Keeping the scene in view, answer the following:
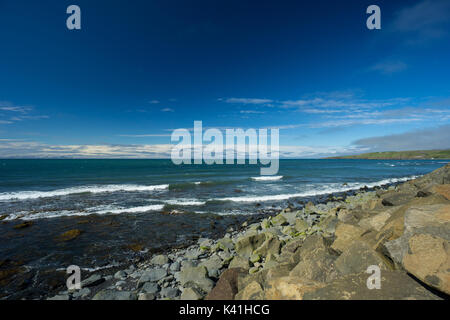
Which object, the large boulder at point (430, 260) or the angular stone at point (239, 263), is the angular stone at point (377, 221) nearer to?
the large boulder at point (430, 260)

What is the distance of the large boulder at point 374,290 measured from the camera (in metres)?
3.13

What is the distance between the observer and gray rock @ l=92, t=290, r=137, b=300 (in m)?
6.03

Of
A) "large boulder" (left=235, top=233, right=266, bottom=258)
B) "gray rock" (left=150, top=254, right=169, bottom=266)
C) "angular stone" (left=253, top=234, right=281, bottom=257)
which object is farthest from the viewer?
"large boulder" (left=235, top=233, right=266, bottom=258)

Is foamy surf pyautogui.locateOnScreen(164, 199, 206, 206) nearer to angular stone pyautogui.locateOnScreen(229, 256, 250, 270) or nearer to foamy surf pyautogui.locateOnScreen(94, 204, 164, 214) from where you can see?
foamy surf pyautogui.locateOnScreen(94, 204, 164, 214)

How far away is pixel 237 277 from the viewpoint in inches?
222

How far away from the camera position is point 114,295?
6.15m

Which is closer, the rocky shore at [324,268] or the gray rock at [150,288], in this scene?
the rocky shore at [324,268]

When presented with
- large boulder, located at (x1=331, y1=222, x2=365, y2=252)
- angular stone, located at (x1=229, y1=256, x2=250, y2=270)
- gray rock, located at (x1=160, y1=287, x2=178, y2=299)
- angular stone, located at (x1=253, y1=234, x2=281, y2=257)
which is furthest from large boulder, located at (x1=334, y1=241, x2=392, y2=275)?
gray rock, located at (x1=160, y1=287, x2=178, y2=299)

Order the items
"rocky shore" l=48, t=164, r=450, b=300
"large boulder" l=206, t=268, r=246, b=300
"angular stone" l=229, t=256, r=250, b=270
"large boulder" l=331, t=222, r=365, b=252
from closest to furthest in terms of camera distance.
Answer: "rocky shore" l=48, t=164, r=450, b=300
"large boulder" l=206, t=268, r=246, b=300
"large boulder" l=331, t=222, r=365, b=252
"angular stone" l=229, t=256, r=250, b=270

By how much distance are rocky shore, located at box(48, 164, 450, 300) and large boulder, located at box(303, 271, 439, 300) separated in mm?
12

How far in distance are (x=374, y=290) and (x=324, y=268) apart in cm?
144

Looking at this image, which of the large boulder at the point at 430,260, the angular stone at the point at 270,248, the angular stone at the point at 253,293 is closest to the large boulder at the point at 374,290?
the large boulder at the point at 430,260
